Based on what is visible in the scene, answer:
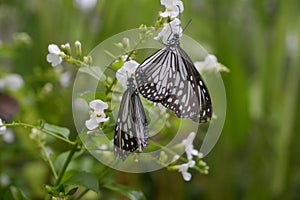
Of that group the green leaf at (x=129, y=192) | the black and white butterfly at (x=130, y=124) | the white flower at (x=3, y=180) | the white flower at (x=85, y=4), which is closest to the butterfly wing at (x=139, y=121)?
the black and white butterfly at (x=130, y=124)

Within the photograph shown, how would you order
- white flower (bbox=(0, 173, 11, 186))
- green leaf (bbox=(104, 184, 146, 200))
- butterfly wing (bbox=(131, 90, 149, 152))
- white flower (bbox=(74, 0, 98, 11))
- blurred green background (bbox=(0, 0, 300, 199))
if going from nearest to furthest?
butterfly wing (bbox=(131, 90, 149, 152)), green leaf (bbox=(104, 184, 146, 200)), white flower (bbox=(0, 173, 11, 186)), blurred green background (bbox=(0, 0, 300, 199)), white flower (bbox=(74, 0, 98, 11))

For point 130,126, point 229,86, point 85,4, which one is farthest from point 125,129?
point 85,4

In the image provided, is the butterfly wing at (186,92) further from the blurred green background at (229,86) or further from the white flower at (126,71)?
the blurred green background at (229,86)

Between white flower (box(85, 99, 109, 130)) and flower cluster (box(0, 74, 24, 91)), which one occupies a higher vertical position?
white flower (box(85, 99, 109, 130))

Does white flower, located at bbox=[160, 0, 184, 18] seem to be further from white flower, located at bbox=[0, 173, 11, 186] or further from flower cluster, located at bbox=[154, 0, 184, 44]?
white flower, located at bbox=[0, 173, 11, 186]

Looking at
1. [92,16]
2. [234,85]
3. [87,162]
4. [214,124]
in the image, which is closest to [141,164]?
[214,124]

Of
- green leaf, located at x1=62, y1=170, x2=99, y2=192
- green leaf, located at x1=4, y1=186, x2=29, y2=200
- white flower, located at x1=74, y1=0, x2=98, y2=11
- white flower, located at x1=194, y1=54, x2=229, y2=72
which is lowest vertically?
green leaf, located at x1=4, y1=186, x2=29, y2=200

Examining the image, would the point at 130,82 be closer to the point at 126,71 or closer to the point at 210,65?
the point at 126,71

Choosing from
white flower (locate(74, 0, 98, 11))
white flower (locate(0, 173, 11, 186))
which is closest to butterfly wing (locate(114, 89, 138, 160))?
white flower (locate(0, 173, 11, 186))
